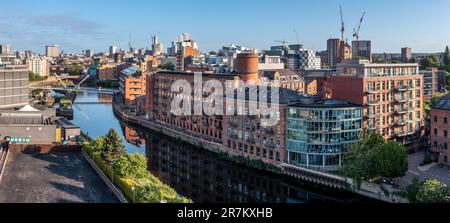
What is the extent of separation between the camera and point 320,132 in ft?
73.0

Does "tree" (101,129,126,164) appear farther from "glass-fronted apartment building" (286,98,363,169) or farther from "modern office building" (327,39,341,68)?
"modern office building" (327,39,341,68)

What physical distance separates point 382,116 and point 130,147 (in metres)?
16.8

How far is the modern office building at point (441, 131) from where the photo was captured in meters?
22.6

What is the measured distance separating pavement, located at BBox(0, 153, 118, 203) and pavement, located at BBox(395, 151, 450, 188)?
12070 mm

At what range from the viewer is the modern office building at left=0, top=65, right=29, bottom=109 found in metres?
34.6

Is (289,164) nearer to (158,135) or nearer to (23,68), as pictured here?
(158,135)

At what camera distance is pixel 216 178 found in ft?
78.5

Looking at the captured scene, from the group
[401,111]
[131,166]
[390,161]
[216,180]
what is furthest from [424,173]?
[131,166]

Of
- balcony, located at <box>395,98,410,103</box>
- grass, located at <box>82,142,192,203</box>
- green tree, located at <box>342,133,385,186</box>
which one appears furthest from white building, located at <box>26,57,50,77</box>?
green tree, located at <box>342,133,385,186</box>

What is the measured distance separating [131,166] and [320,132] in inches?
367

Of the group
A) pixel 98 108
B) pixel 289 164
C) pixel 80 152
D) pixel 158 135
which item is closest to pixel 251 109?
pixel 289 164

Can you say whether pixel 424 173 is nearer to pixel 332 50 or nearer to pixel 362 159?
pixel 362 159
